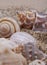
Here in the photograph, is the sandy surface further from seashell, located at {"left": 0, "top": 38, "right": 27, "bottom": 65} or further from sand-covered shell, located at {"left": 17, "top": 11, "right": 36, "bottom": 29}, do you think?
seashell, located at {"left": 0, "top": 38, "right": 27, "bottom": 65}

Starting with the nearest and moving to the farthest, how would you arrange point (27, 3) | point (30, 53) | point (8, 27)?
point (30, 53)
point (8, 27)
point (27, 3)

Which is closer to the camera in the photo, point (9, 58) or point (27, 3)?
point (9, 58)

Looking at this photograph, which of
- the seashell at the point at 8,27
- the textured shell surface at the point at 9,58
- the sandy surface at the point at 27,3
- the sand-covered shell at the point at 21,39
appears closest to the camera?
the textured shell surface at the point at 9,58

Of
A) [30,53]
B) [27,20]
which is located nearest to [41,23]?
[27,20]

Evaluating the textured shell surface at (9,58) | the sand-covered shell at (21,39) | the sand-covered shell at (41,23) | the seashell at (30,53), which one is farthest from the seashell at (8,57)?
the sand-covered shell at (41,23)

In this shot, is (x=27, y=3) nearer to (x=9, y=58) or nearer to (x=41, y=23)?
(x=41, y=23)

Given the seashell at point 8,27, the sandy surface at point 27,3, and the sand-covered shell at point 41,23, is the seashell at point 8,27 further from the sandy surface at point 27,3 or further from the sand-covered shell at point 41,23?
the sandy surface at point 27,3

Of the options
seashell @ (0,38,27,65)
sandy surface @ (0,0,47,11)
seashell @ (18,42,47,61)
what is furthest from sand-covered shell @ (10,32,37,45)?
sandy surface @ (0,0,47,11)

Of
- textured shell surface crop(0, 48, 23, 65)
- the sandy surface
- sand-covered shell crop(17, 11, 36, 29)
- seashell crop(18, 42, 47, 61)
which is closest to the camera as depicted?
textured shell surface crop(0, 48, 23, 65)

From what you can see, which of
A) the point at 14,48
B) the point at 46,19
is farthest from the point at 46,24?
the point at 14,48
